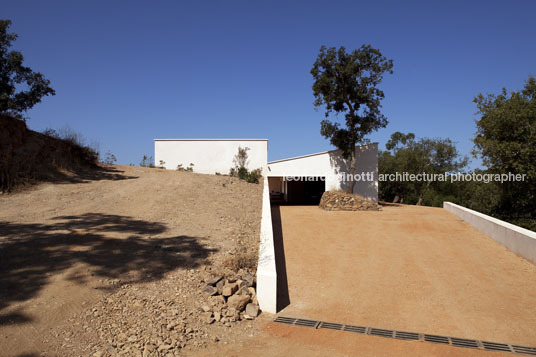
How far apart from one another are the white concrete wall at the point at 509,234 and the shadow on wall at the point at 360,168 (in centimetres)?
762

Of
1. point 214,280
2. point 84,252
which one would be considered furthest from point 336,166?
point 84,252

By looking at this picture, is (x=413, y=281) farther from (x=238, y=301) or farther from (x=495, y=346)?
(x=238, y=301)

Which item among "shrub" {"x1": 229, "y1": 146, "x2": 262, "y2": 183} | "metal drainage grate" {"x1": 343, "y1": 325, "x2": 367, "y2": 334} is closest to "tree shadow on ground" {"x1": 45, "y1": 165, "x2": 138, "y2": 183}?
"shrub" {"x1": 229, "y1": 146, "x2": 262, "y2": 183}

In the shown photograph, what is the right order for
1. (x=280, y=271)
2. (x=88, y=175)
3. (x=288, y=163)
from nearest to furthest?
(x=280, y=271) → (x=88, y=175) → (x=288, y=163)

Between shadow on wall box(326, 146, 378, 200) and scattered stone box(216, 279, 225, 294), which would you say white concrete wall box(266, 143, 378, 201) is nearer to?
shadow on wall box(326, 146, 378, 200)

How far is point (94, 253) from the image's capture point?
18.3 feet

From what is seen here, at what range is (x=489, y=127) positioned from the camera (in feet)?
44.3

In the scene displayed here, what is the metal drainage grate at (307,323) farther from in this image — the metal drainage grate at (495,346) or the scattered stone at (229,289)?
the metal drainage grate at (495,346)

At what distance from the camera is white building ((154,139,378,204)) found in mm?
19578

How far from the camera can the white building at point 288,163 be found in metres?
19.6

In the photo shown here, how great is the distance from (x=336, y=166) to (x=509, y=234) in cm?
1125

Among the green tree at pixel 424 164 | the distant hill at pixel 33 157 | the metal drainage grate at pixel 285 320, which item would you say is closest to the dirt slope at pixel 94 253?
the distant hill at pixel 33 157

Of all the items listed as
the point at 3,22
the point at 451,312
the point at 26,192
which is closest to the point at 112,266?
the point at 451,312

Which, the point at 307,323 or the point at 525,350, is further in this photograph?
the point at 307,323
